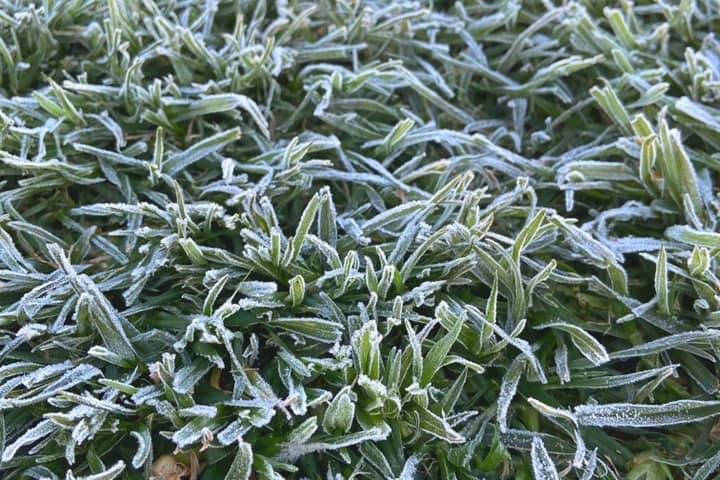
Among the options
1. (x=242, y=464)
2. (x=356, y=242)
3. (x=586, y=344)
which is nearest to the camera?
(x=242, y=464)

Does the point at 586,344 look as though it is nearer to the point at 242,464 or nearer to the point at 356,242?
the point at 356,242

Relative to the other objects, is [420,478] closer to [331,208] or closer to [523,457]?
[523,457]

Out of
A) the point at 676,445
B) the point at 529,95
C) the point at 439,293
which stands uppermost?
the point at 529,95

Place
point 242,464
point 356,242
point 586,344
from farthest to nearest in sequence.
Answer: point 356,242, point 586,344, point 242,464

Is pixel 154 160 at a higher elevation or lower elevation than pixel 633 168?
higher

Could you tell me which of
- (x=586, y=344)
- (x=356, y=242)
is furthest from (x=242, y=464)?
(x=586, y=344)

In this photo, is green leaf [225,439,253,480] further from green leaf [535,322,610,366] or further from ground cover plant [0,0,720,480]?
green leaf [535,322,610,366]

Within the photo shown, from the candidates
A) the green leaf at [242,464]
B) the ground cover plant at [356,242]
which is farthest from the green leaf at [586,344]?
the green leaf at [242,464]

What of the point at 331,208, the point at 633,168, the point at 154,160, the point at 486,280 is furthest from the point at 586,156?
the point at 154,160
